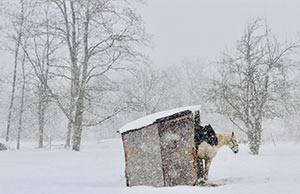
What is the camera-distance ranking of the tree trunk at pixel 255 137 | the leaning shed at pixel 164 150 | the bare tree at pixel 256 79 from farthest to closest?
the bare tree at pixel 256 79 < the tree trunk at pixel 255 137 < the leaning shed at pixel 164 150

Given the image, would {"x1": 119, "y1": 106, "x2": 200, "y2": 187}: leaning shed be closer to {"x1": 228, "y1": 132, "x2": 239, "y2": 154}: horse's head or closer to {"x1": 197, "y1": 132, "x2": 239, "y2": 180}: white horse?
{"x1": 197, "y1": 132, "x2": 239, "y2": 180}: white horse

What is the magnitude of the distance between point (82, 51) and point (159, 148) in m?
10.7

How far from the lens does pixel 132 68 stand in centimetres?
1441

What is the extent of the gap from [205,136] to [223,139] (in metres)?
0.73

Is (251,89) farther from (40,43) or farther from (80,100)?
(40,43)

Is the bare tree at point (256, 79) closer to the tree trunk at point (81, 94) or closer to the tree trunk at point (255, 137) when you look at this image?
the tree trunk at point (255, 137)

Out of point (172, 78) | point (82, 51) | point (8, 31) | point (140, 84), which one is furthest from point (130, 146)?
point (172, 78)

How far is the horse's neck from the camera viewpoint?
23.5 feet

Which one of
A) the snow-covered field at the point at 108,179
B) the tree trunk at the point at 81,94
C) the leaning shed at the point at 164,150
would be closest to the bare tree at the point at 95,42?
the tree trunk at the point at 81,94

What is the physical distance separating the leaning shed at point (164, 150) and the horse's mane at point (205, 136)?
44 centimetres

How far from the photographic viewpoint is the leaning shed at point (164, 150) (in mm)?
6211

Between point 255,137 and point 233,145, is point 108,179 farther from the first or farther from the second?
point 255,137

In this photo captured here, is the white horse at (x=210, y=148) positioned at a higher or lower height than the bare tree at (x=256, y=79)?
lower

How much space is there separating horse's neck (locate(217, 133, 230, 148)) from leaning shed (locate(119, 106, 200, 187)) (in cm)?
114
